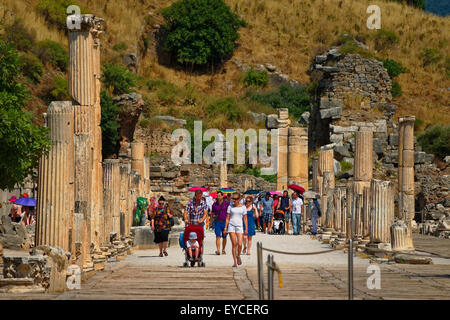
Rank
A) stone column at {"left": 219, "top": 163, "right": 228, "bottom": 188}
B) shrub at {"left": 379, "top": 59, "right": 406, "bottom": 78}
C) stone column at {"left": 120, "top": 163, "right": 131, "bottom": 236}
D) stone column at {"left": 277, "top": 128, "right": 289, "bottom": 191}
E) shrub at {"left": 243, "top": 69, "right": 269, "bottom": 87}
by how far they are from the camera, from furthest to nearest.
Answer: shrub at {"left": 243, "top": 69, "right": 269, "bottom": 87}, shrub at {"left": 379, "top": 59, "right": 406, "bottom": 78}, stone column at {"left": 219, "top": 163, "right": 228, "bottom": 188}, stone column at {"left": 277, "top": 128, "right": 289, "bottom": 191}, stone column at {"left": 120, "top": 163, "right": 131, "bottom": 236}

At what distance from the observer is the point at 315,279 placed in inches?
554

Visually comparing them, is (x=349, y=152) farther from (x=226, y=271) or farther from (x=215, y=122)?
(x=226, y=271)

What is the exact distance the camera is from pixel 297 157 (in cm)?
3700

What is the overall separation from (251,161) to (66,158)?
36360mm

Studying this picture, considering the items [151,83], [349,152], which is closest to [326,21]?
[151,83]

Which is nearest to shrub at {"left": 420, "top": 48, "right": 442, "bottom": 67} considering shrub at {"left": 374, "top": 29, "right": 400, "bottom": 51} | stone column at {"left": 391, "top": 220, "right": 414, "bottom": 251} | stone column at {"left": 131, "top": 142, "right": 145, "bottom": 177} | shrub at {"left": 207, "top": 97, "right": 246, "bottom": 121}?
shrub at {"left": 374, "top": 29, "right": 400, "bottom": 51}

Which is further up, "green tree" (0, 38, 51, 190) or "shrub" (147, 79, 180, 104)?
"shrub" (147, 79, 180, 104)

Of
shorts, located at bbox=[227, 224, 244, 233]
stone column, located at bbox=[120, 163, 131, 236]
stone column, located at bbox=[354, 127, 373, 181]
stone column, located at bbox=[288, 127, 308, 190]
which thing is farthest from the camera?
stone column, located at bbox=[288, 127, 308, 190]

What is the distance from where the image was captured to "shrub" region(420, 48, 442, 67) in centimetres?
5997

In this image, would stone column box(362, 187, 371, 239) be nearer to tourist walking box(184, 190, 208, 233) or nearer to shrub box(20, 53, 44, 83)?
tourist walking box(184, 190, 208, 233)

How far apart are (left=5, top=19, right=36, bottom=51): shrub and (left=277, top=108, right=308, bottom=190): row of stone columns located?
20.1 meters

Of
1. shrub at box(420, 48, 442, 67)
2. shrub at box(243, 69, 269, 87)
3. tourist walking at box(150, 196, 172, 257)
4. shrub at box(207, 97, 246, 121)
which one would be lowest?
tourist walking at box(150, 196, 172, 257)

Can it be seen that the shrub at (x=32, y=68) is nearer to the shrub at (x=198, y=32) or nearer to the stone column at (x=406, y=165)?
the shrub at (x=198, y=32)

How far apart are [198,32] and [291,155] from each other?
30.0 m
